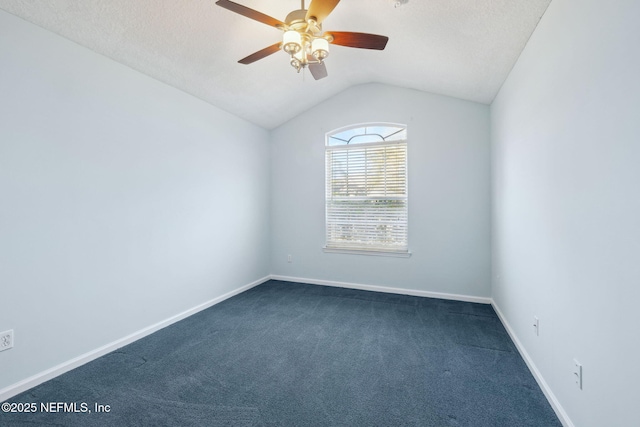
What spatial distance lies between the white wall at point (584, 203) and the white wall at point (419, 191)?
1243mm

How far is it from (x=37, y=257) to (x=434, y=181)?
13.4ft

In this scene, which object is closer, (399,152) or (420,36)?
(420,36)

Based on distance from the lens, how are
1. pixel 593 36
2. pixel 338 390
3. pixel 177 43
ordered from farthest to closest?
pixel 177 43 → pixel 338 390 → pixel 593 36

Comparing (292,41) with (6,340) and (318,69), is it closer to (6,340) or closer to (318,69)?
(318,69)

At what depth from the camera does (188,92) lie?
317 centimetres

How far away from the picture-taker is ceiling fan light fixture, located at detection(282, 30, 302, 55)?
1.82 m

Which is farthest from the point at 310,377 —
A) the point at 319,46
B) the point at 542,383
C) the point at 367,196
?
the point at 367,196

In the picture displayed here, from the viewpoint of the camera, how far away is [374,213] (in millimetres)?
4141

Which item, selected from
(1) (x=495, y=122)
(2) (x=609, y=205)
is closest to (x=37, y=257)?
(2) (x=609, y=205)

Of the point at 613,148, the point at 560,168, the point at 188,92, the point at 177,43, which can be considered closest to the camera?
the point at 613,148

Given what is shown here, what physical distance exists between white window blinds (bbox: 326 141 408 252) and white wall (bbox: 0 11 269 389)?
5.79 feet

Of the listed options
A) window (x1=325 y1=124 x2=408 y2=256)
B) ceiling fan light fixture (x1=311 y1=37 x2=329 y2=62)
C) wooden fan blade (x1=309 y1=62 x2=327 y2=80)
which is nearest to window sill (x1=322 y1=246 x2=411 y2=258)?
window (x1=325 y1=124 x2=408 y2=256)

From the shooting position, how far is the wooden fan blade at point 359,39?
1.87 meters

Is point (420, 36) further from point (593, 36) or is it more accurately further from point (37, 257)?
point (37, 257)
